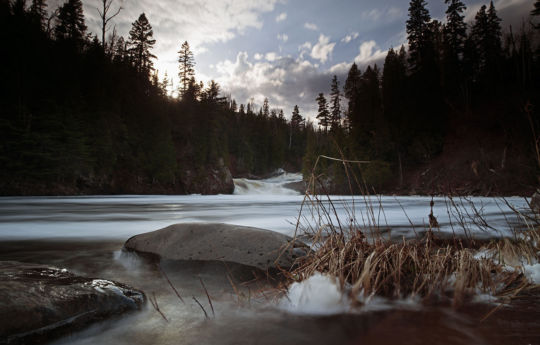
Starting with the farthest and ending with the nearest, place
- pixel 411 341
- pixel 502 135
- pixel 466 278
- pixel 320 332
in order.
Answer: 1. pixel 502 135
2. pixel 466 278
3. pixel 320 332
4. pixel 411 341

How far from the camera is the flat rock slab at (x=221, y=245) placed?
9.36 feet

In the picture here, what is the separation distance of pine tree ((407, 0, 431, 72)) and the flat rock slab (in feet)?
123

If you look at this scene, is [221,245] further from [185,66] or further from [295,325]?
[185,66]

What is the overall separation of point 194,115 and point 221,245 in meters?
32.5

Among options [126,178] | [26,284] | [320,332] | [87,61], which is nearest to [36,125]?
[126,178]

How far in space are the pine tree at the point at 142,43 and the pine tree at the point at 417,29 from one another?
3371cm

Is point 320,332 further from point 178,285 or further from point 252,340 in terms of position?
point 178,285

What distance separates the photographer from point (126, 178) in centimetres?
2455

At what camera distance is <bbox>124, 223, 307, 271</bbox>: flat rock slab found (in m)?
2.85

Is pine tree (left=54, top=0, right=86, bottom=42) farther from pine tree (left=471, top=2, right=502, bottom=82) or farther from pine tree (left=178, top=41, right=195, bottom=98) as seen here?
pine tree (left=471, top=2, right=502, bottom=82)

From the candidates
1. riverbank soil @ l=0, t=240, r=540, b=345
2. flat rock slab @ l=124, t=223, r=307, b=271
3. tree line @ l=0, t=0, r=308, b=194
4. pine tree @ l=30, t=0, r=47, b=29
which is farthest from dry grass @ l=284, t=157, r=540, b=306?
pine tree @ l=30, t=0, r=47, b=29

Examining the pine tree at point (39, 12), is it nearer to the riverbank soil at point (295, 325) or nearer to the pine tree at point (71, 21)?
the pine tree at point (71, 21)

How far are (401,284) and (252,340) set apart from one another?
45.3 inches

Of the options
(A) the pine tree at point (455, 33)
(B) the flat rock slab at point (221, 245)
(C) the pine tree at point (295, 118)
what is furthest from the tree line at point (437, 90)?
(C) the pine tree at point (295, 118)
